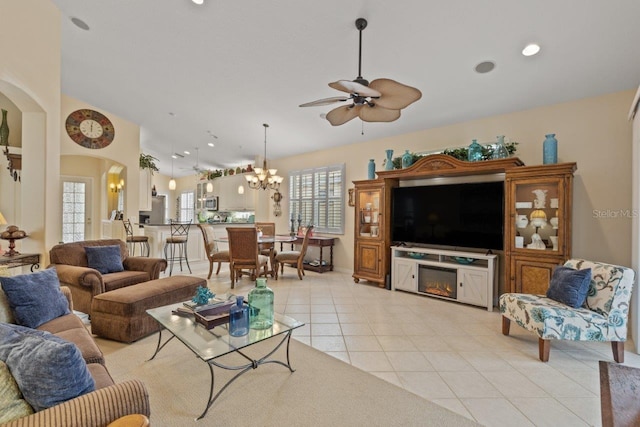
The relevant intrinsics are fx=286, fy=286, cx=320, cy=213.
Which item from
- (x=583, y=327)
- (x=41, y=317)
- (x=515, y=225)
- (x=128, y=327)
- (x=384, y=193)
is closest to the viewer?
(x=41, y=317)

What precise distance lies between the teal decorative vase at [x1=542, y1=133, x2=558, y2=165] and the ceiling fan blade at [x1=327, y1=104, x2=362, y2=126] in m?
2.61

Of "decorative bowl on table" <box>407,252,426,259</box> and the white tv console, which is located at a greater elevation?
"decorative bowl on table" <box>407,252,426,259</box>

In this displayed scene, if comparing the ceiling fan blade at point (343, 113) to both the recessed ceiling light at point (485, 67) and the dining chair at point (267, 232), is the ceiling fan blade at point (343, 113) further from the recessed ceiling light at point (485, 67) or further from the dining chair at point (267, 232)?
the dining chair at point (267, 232)

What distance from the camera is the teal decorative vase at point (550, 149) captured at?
137 inches

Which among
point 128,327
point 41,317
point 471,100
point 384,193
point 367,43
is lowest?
point 128,327

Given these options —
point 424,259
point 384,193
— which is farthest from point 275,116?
point 424,259

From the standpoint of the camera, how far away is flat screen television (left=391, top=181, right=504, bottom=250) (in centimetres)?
401

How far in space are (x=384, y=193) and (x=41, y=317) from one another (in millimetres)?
4434

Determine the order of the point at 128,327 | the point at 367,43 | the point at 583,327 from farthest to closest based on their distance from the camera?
the point at 367,43 → the point at 128,327 → the point at 583,327

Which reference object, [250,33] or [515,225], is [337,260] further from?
[250,33]

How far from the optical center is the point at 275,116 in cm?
518

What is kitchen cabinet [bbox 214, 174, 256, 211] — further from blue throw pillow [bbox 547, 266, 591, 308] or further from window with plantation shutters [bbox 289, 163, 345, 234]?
blue throw pillow [bbox 547, 266, 591, 308]

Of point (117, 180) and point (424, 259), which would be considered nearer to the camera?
point (424, 259)

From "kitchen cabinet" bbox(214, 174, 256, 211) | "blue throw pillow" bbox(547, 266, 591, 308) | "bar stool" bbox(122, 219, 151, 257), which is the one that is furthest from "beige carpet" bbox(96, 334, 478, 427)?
"kitchen cabinet" bbox(214, 174, 256, 211)
